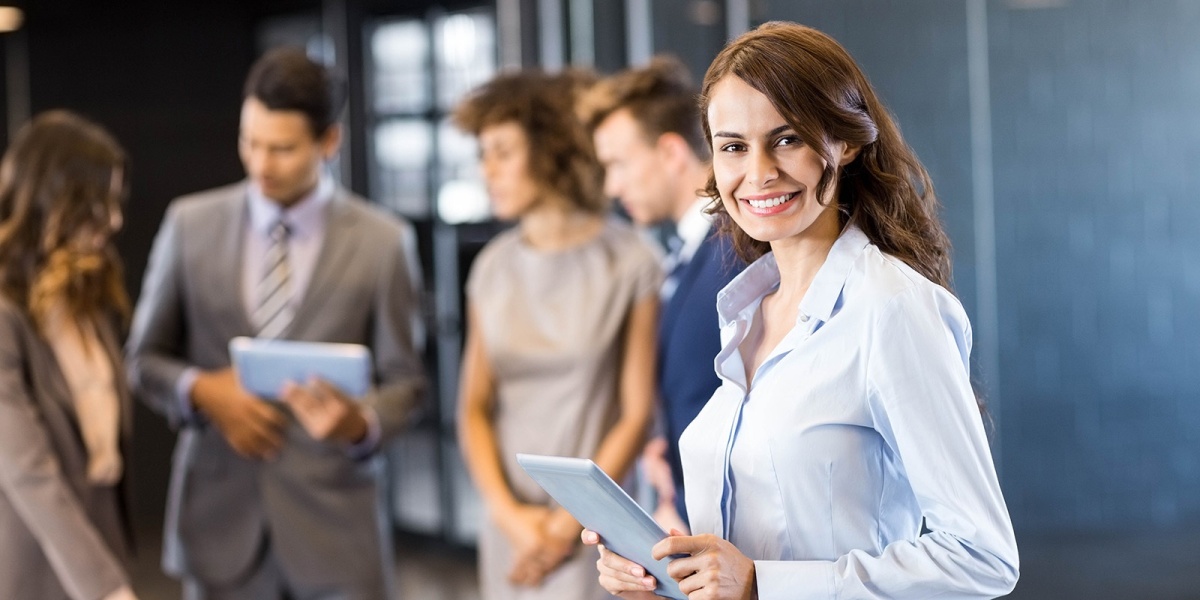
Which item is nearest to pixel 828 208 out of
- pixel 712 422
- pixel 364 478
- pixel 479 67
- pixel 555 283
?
pixel 712 422

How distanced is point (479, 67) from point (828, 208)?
3.83m

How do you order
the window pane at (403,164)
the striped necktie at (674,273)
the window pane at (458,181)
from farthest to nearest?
1. the window pane at (403,164)
2. the window pane at (458,181)
3. the striped necktie at (674,273)

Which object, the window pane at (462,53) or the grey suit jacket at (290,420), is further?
the window pane at (462,53)

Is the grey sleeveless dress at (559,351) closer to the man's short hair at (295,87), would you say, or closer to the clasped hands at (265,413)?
the clasped hands at (265,413)

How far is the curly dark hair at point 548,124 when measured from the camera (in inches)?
115

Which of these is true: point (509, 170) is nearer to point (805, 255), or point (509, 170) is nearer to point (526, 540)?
point (526, 540)

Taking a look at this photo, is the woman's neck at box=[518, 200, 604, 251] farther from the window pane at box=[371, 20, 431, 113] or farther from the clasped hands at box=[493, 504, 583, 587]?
the window pane at box=[371, 20, 431, 113]

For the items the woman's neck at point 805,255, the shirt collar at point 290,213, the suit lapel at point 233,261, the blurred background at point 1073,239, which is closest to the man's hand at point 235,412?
the suit lapel at point 233,261

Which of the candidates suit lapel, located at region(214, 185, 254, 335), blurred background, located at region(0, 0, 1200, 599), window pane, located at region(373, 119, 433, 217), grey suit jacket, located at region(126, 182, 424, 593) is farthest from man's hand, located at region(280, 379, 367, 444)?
window pane, located at region(373, 119, 433, 217)

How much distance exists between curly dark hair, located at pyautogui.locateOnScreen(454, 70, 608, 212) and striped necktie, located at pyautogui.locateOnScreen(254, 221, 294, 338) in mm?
516

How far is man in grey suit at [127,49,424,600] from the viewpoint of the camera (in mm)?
2941

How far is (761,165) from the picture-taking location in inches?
56.7

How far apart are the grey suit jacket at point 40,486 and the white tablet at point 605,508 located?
1.29 m

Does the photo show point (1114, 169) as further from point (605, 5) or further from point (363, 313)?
point (605, 5)
